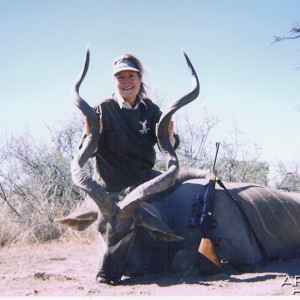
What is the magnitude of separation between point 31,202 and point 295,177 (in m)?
Answer: 4.03

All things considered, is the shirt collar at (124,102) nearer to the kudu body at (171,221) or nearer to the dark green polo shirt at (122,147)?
the dark green polo shirt at (122,147)

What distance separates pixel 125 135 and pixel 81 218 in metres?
1.03

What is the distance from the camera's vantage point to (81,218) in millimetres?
3553

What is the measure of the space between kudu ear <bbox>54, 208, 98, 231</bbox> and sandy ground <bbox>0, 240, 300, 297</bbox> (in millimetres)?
403

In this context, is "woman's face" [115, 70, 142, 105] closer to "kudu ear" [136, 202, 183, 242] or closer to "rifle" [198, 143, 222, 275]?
"rifle" [198, 143, 222, 275]

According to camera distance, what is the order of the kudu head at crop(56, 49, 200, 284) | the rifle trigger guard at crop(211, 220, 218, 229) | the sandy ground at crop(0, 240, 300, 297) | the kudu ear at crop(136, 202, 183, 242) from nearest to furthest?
the sandy ground at crop(0, 240, 300, 297), the kudu head at crop(56, 49, 200, 284), the kudu ear at crop(136, 202, 183, 242), the rifle trigger guard at crop(211, 220, 218, 229)

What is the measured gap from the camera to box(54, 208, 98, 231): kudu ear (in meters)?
3.51

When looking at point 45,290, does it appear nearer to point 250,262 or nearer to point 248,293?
point 248,293

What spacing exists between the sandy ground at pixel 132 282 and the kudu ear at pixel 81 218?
40 cm

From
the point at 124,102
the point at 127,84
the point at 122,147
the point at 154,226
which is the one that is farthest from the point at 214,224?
the point at 127,84

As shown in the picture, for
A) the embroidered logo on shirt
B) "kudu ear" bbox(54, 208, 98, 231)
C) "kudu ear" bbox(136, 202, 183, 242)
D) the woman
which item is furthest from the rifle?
"kudu ear" bbox(54, 208, 98, 231)

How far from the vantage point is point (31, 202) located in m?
6.74

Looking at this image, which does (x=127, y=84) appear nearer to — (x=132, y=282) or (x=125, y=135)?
(x=125, y=135)

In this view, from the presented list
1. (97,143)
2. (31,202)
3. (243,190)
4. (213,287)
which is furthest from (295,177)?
(213,287)
